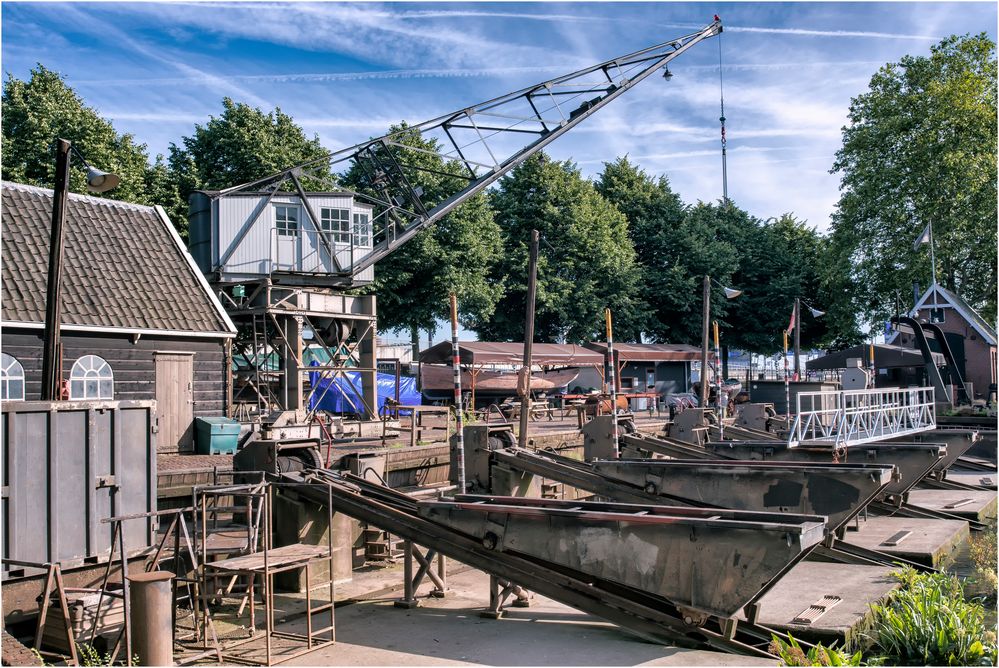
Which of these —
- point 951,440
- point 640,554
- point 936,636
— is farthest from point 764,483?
point 951,440

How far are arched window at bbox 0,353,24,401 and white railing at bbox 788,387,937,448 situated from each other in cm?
1400

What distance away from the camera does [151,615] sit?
23.0ft

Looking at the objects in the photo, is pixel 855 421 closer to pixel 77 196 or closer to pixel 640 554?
pixel 640 554

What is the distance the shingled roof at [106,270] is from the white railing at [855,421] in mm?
12227

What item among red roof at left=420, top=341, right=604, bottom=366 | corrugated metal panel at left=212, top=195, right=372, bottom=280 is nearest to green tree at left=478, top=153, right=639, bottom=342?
red roof at left=420, top=341, right=604, bottom=366

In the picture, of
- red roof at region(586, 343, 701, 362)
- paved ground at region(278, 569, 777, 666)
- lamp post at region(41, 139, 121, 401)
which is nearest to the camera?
paved ground at region(278, 569, 777, 666)

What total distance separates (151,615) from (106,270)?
41.5 feet

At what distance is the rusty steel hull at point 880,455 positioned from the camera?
16734 millimetres

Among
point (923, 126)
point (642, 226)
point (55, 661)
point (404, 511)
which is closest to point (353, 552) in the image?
point (404, 511)

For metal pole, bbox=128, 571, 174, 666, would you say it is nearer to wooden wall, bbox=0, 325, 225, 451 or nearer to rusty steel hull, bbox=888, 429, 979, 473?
wooden wall, bbox=0, 325, 225, 451

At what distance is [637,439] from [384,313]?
24495mm

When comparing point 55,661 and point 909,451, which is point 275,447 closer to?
point 55,661

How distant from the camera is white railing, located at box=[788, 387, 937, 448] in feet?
58.4

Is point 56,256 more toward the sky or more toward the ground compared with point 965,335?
more toward the sky
